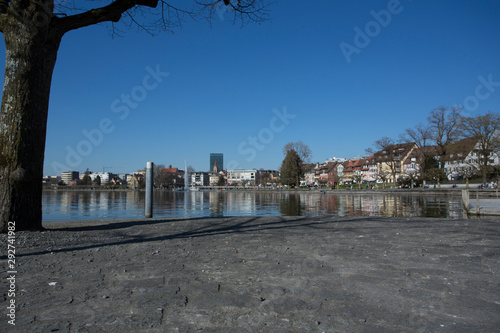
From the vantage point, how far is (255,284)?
10.1 ft

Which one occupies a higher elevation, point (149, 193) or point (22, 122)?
point (22, 122)

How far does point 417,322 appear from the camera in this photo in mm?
2271

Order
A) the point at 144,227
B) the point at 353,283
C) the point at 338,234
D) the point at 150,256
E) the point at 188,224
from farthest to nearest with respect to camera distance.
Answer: the point at 188,224 → the point at 144,227 → the point at 338,234 → the point at 150,256 → the point at 353,283

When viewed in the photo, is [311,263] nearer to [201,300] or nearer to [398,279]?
[398,279]

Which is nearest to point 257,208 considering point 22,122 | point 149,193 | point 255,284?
point 149,193

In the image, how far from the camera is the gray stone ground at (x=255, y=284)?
2.26 metres

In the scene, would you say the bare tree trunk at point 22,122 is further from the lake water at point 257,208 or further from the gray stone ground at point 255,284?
the lake water at point 257,208

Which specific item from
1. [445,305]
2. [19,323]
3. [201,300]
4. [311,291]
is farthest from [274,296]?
[19,323]

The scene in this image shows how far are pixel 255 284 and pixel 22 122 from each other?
5582mm

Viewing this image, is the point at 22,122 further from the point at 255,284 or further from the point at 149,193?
the point at 255,284

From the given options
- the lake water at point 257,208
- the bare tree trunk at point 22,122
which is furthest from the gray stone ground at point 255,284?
the lake water at point 257,208

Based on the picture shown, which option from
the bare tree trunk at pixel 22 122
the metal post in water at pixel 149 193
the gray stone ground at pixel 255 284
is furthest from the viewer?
the metal post in water at pixel 149 193

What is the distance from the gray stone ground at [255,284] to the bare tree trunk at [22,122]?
2.32 feet

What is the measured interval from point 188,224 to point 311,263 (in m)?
4.32
